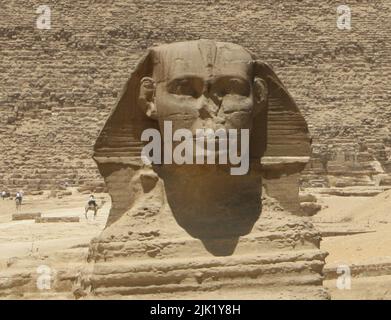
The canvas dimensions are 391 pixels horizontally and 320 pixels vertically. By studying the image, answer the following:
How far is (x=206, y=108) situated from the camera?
5746 mm

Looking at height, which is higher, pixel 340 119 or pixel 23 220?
pixel 340 119

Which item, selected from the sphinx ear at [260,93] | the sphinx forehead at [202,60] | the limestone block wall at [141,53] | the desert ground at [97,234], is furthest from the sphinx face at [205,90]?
the limestone block wall at [141,53]

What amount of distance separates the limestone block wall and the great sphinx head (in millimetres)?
38340

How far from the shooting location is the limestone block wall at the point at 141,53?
155 ft

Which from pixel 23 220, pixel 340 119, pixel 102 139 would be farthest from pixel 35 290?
pixel 340 119

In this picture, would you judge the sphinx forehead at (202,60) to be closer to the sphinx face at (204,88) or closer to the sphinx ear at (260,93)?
the sphinx face at (204,88)

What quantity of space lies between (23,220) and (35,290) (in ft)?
40.0

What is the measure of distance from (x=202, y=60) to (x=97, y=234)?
25.1 ft

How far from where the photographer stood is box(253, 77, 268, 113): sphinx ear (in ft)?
19.7

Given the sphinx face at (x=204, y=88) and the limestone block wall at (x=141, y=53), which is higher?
the limestone block wall at (x=141, y=53)

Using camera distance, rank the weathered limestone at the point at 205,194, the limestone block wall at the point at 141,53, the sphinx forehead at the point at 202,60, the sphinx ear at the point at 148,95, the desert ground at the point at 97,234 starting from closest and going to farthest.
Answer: the weathered limestone at the point at 205,194 < the sphinx forehead at the point at 202,60 < the sphinx ear at the point at 148,95 < the desert ground at the point at 97,234 < the limestone block wall at the point at 141,53

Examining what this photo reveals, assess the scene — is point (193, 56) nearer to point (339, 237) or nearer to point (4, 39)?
point (339, 237)

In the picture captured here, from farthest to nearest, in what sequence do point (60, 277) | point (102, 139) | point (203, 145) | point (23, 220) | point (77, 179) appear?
1. point (77, 179)
2. point (23, 220)
3. point (60, 277)
4. point (102, 139)
5. point (203, 145)

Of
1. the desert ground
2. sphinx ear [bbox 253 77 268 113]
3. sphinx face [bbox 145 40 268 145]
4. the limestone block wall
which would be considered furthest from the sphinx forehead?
the limestone block wall
